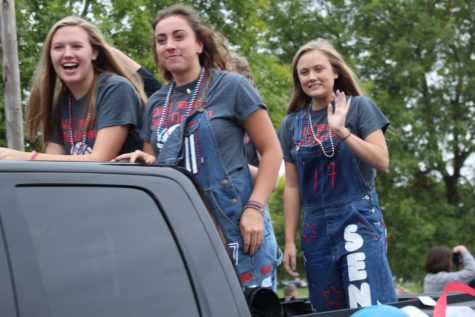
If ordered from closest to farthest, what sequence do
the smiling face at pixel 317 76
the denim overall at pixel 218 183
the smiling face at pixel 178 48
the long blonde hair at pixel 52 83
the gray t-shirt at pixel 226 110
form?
the denim overall at pixel 218 183
the gray t-shirt at pixel 226 110
the smiling face at pixel 178 48
the long blonde hair at pixel 52 83
the smiling face at pixel 317 76

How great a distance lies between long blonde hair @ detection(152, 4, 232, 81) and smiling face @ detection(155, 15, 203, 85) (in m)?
0.03

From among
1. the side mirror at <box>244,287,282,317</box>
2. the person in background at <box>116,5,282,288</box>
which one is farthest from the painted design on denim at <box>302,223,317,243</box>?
the side mirror at <box>244,287,282,317</box>

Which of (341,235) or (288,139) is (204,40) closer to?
(288,139)

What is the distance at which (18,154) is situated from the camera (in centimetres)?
284

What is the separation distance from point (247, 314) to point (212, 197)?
1.01 meters

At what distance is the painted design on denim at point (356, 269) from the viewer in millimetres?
3900

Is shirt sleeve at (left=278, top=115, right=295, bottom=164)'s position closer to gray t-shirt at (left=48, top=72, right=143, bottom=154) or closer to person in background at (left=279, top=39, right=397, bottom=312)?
person in background at (left=279, top=39, right=397, bottom=312)

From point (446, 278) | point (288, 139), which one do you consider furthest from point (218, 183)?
point (446, 278)

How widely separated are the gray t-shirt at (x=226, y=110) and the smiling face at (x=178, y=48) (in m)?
0.07

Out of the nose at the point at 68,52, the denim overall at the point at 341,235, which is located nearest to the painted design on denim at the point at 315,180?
the denim overall at the point at 341,235

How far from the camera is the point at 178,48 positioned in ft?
11.6

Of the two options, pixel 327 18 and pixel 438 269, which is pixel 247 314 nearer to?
pixel 438 269

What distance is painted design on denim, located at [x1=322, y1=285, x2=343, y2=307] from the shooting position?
401 cm

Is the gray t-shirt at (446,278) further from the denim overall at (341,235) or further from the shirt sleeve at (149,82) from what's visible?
the shirt sleeve at (149,82)
